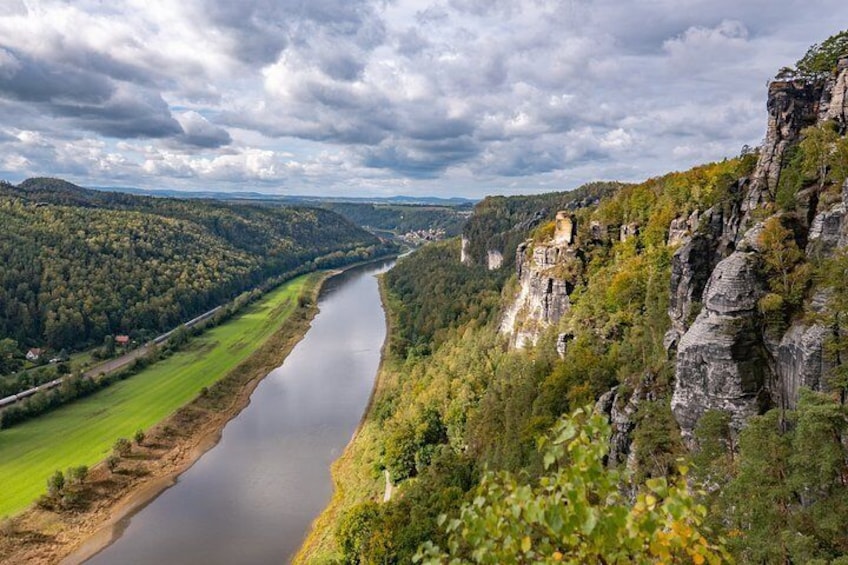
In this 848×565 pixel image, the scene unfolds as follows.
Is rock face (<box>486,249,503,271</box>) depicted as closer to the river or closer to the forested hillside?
the river

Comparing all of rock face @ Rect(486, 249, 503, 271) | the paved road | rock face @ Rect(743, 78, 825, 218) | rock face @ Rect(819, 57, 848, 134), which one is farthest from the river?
rock face @ Rect(486, 249, 503, 271)

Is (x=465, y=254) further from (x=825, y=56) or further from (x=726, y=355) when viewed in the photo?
(x=726, y=355)

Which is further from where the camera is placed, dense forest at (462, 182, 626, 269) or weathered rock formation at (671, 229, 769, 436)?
dense forest at (462, 182, 626, 269)

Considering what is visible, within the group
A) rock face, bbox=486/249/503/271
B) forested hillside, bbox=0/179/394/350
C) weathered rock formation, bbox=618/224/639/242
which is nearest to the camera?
weathered rock formation, bbox=618/224/639/242

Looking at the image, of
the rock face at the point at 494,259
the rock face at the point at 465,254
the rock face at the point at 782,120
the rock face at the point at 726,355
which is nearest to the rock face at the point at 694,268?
the rock face at the point at 782,120

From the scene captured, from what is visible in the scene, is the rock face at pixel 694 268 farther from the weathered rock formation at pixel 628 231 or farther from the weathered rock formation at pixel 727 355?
the weathered rock formation at pixel 628 231

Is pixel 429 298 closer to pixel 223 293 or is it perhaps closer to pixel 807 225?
pixel 223 293

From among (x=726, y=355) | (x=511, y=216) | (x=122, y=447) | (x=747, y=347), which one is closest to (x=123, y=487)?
(x=122, y=447)
